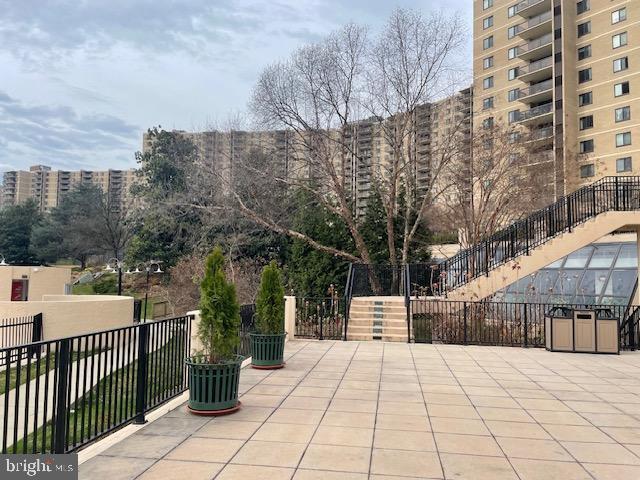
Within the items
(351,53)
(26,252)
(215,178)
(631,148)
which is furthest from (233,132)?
(26,252)

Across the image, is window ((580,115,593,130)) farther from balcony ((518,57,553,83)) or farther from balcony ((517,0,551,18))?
balcony ((517,0,551,18))

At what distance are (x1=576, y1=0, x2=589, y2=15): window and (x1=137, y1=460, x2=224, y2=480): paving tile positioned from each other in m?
50.3

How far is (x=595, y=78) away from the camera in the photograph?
131 ft

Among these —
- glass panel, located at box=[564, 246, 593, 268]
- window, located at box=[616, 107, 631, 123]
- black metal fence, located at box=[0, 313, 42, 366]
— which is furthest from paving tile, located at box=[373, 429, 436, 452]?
window, located at box=[616, 107, 631, 123]

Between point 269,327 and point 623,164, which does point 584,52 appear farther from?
point 269,327

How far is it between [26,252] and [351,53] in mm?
46512

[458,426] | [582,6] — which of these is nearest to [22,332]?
[458,426]

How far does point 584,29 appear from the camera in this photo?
40.9 metres

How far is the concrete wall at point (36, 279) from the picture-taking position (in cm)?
2039

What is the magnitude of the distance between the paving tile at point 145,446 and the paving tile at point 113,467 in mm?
110

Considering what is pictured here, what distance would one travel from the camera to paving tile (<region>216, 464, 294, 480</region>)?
3.68 meters

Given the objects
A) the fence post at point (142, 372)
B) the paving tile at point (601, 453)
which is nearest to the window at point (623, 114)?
the paving tile at point (601, 453)

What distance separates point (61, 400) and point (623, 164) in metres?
44.3

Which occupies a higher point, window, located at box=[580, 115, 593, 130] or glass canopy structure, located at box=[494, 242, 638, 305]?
window, located at box=[580, 115, 593, 130]
